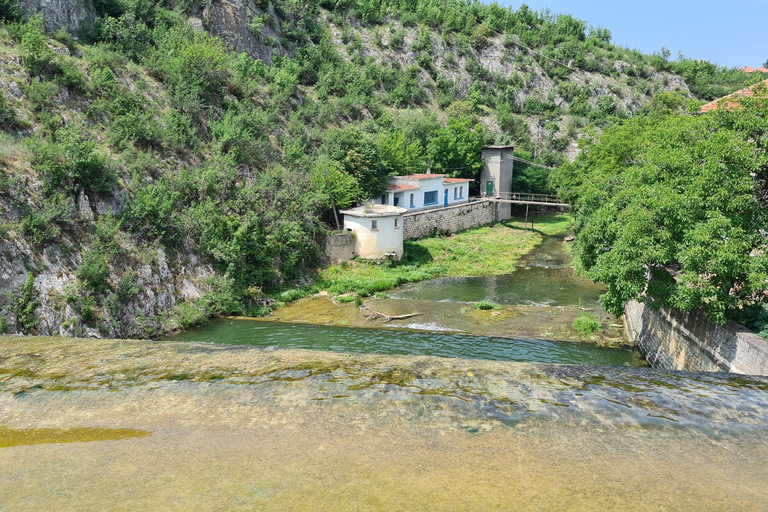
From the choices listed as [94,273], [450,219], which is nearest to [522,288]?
[450,219]

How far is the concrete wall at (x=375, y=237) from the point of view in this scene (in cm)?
2948

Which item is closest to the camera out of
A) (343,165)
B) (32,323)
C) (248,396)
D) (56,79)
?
(248,396)

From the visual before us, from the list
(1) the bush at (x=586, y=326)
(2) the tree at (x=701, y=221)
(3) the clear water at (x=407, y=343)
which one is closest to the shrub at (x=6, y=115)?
(3) the clear water at (x=407, y=343)

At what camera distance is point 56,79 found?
24.6 m

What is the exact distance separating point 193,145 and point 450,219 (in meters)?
19.8

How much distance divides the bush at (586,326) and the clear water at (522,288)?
151 inches

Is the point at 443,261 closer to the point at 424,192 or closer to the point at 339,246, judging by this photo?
the point at 339,246

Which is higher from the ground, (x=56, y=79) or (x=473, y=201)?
(x=56, y=79)

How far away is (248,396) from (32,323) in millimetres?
11533

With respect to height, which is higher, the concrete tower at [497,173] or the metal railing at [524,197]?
the concrete tower at [497,173]

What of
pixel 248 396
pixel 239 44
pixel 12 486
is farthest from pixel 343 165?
pixel 12 486

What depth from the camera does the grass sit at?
26.4 meters

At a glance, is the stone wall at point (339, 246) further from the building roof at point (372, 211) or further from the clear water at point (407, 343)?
the clear water at point (407, 343)

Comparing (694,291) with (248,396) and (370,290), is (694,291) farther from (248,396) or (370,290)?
(370,290)
